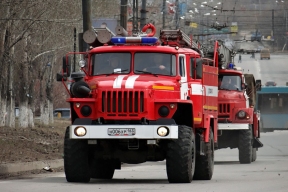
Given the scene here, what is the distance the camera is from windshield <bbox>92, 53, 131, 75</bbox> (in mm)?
17373

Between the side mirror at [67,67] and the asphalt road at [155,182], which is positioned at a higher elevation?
the side mirror at [67,67]

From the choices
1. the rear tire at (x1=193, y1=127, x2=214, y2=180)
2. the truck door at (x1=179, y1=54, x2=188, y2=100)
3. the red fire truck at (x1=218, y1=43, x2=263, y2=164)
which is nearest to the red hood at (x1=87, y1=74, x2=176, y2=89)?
the truck door at (x1=179, y1=54, x2=188, y2=100)

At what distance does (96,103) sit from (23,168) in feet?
17.2

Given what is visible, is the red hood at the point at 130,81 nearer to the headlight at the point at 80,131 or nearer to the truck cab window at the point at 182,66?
the truck cab window at the point at 182,66

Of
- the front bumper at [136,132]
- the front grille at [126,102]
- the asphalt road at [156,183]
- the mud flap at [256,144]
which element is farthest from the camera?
the mud flap at [256,144]

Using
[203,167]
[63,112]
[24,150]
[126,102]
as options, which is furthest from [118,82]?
[63,112]

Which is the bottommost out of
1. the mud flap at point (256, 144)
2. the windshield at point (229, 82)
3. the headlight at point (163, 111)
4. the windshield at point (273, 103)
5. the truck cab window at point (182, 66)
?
the windshield at point (273, 103)

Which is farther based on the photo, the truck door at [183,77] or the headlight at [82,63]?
the headlight at [82,63]

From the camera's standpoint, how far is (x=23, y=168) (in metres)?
21.2

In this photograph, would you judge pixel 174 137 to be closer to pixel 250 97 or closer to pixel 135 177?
pixel 135 177

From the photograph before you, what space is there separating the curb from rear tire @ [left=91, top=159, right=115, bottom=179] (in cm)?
251

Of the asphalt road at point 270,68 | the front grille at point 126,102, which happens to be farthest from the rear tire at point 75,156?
the asphalt road at point 270,68

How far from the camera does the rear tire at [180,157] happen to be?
1633 centimetres

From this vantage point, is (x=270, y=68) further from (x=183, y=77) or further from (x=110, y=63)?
(x=110, y=63)
